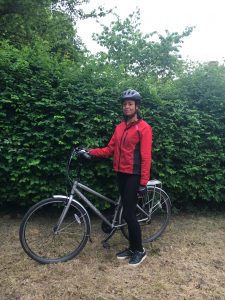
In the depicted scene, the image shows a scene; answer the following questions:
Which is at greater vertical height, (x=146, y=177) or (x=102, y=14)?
(x=102, y=14)

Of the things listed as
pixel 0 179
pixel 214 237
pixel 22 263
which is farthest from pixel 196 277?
pixel 0 179

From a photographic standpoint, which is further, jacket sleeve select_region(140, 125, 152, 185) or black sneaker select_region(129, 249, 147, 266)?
black sneaker select_region(129, 249, 147, 266)

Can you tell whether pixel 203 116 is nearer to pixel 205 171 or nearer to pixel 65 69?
pixel 205 171

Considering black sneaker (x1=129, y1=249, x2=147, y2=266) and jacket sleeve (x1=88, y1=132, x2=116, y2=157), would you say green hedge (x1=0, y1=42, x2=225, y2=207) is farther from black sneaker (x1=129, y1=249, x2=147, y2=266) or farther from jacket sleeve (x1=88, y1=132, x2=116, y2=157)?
black sneaker (x1=129, y1=249, x2=147, y2=266)

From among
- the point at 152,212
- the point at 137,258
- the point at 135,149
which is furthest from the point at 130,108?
the point at 137,258

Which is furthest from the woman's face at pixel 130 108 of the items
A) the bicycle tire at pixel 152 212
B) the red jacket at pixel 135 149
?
the bicycle tire at pixel 152 212

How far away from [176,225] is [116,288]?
6.41 ft

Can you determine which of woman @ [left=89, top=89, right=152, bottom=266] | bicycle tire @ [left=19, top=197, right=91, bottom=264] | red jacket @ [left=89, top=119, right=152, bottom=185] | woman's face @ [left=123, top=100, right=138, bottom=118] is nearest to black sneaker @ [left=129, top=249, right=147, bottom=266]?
woman @ [left=89, top=89, right=152, bottom=266]

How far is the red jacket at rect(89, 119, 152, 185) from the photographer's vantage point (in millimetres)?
3545

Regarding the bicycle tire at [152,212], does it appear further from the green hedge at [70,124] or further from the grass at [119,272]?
the green hedge at [70,124]

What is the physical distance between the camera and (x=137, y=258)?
12.2 feet

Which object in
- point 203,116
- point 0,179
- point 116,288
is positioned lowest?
point 116,288

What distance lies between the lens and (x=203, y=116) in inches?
196

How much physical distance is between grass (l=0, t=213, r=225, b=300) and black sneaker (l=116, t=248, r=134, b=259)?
83 millimetres
